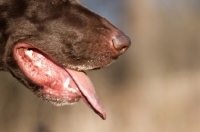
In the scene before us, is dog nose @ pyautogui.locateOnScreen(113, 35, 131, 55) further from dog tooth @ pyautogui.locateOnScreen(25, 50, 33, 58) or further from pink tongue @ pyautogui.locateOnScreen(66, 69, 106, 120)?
dog tooth @ pyautogui.locateOnScreen(25, 50, 33, 58)

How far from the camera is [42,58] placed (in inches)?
121

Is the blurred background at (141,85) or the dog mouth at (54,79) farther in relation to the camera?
the blurred background at (141,85)

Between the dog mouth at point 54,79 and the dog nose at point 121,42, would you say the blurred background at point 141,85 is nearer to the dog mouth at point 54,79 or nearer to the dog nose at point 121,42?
the dog mouth at point 54,79

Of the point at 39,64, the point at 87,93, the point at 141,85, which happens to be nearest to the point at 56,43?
the point at 39,64

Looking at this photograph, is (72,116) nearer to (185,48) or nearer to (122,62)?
(122,62)

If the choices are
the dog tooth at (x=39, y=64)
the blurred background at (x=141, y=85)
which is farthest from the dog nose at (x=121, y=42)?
the blurred background at (x=141, y=85)

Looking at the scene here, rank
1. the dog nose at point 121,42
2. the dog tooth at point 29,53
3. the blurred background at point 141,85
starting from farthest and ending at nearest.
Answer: the blurred background at point 141,85 < the dog tooth at point 29,53 < the dog nose at point 121,42

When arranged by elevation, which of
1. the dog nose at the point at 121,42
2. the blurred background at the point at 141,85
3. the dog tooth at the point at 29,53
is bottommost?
the blurred background at the point at 141,85

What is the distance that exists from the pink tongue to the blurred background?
3061 mm

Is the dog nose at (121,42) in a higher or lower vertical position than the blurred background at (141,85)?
higher

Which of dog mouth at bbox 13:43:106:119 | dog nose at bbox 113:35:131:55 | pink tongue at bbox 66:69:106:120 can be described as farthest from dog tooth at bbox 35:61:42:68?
dog nose at bbox 113:35:131:55

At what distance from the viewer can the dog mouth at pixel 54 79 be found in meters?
2.99

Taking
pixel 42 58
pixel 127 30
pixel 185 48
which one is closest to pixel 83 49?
pixel 42 58

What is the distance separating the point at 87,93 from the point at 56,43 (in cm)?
35
